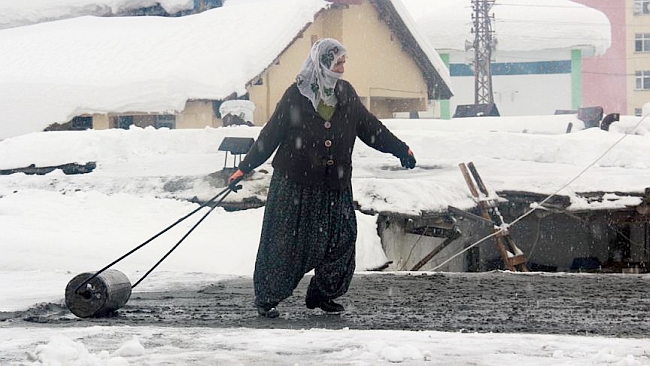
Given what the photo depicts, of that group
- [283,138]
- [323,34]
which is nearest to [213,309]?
[283,138]

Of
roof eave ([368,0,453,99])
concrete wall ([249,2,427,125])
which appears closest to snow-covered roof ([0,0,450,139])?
roof eave ([368,0,453,99])

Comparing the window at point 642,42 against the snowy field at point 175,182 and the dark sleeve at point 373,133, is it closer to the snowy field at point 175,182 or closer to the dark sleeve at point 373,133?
the snowy field at point 175,182

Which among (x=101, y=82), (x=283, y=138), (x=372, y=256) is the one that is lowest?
(x=372, y=256)

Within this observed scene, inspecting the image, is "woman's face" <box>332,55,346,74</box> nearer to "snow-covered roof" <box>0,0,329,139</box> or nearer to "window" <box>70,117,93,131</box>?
"snow-covered roof" <box>0,0,329,139</box>

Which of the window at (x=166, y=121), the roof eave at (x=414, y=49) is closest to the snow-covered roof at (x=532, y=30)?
the roof eave at (x=414, y=49)

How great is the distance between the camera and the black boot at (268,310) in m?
6.99

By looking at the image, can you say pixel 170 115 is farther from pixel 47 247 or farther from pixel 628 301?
pixel 628 301

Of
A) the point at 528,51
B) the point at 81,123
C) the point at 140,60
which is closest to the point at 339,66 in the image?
the point at 81,123

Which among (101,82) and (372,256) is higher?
(101,82)

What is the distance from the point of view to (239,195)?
14336 millimetres

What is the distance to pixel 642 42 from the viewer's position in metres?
63.5

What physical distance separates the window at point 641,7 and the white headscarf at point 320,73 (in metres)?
60.0

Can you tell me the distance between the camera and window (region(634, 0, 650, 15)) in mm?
64000

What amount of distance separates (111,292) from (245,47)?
18837 mm
